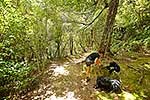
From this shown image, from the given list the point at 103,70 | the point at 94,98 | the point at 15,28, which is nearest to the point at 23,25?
the point at 15,28

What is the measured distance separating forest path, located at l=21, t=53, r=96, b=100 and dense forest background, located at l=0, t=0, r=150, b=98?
0.65 meters

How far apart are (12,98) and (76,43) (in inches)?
453

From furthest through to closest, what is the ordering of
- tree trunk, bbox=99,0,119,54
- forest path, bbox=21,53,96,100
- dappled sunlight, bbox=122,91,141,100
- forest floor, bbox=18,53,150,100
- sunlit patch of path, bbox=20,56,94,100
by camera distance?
1. tree trunk, bbox=99,0,119,54
2. sunlit patch of path, bbox=20,56,94,100
3. forest path, bbox=21,53,96,100
4. forest floor, bbox=18,53,150,100
5. dappled sunlight, bbox=122,91,141,100

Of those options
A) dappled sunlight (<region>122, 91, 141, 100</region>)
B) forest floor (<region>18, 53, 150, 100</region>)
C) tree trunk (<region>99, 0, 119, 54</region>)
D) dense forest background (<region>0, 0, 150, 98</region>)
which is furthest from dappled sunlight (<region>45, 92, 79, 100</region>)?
tree trunk (<region>99, 0, 119, 54</region>)

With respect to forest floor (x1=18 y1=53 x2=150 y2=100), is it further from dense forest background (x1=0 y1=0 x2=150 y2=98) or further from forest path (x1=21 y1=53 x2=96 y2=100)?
dense forest background (x1=0 y1=0 x2=150 y2=98)

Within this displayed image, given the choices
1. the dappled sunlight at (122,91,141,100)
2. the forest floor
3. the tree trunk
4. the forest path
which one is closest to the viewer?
the dappled sunlight at (122,91,141,100)

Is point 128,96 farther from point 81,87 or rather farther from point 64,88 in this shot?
point 64,88

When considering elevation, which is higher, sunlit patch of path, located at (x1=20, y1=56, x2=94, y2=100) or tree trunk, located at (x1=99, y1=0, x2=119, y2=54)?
tree trunk, located at (x1=99, y1=0, x2=119, y2=54)

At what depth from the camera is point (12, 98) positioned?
9539 millimetres

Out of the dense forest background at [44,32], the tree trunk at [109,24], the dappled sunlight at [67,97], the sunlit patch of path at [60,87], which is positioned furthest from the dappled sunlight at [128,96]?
the tree trunk at [109,24]

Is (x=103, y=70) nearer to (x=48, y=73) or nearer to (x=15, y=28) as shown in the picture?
(x=48, y=73)

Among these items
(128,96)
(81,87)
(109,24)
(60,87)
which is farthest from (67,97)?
(109,24)

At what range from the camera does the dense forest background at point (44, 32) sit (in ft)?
28.1

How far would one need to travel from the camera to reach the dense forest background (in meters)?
8.56
